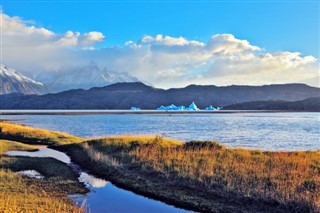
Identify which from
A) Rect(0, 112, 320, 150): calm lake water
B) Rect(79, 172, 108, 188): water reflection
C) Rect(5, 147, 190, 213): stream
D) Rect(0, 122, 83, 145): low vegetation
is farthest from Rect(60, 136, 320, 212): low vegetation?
Rect(0, 112, 320, 150): calm lake water

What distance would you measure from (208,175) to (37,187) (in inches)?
436

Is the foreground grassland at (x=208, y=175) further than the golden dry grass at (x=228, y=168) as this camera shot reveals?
No

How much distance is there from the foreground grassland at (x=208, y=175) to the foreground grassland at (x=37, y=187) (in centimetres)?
62

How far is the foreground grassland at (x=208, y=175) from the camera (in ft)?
62.4

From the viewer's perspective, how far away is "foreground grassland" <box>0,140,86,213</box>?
58.2 ft

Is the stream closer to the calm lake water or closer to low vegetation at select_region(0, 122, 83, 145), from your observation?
low vegetation at select_region(0, 122, 83, 145)

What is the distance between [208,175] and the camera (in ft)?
78.8

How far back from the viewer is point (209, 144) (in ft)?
124

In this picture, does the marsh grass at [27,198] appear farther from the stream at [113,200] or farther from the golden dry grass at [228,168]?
the golden dry grass at [228,168]

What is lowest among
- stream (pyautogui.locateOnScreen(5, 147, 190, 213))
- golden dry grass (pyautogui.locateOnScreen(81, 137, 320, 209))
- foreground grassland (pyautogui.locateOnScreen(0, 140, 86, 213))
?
stream (pyautogui.locateOnScreen(5, 147, 190, 213))

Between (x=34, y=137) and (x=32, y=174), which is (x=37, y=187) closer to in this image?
(x=32, y=174)

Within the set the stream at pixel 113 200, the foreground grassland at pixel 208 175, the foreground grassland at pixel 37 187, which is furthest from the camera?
the stream at pixel 113 200

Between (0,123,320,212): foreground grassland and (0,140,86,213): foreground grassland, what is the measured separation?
0.62m

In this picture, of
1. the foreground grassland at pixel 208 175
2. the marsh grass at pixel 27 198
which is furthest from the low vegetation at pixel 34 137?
the marsh grass at pixel 27 198
